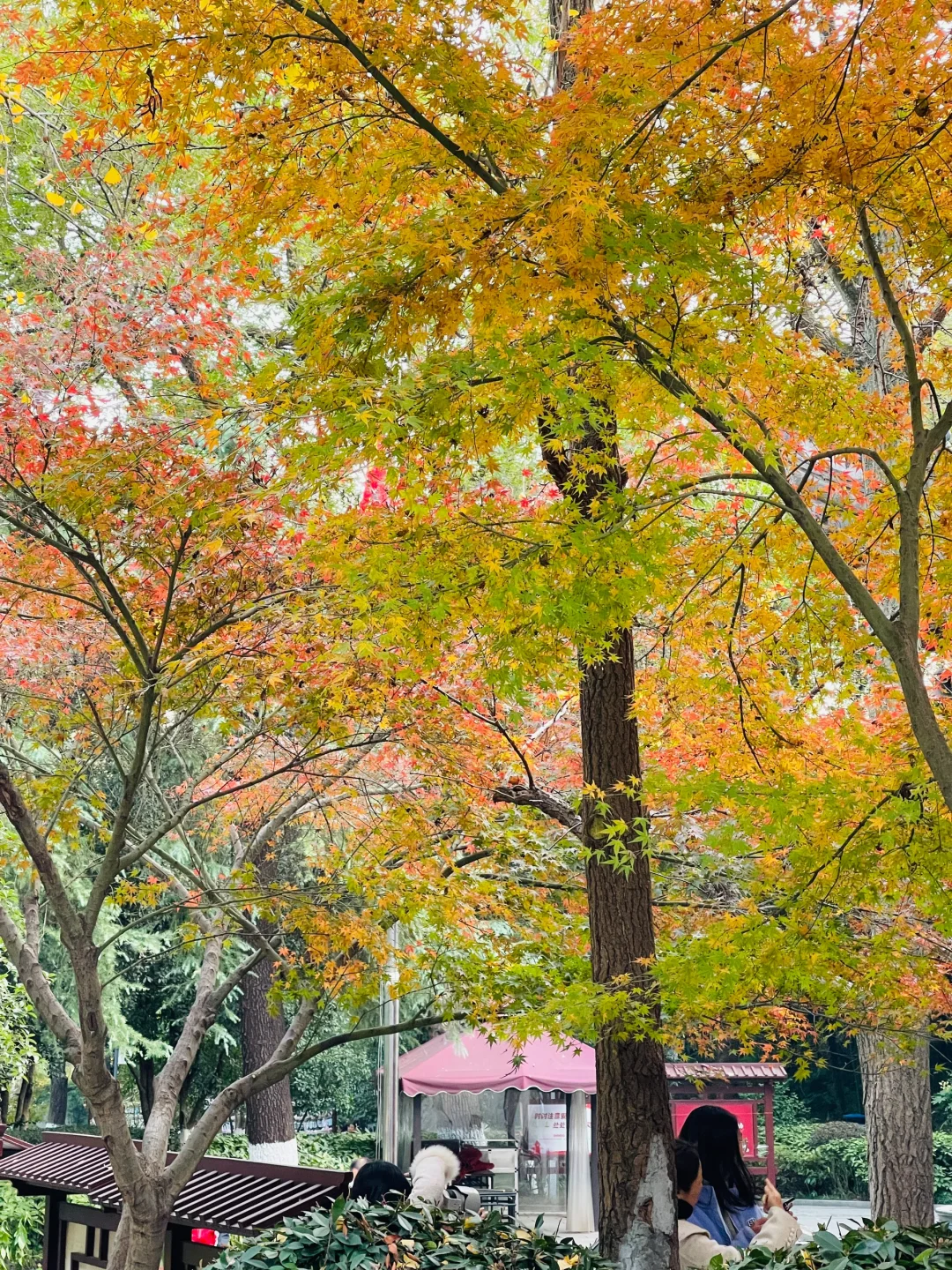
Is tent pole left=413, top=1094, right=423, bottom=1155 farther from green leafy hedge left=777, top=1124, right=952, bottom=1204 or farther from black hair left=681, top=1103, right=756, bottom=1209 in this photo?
black hair left=681, top=1103, right=756, bottom=1209

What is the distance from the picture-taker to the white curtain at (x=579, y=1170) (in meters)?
17.0

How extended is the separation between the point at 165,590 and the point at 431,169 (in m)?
2.82

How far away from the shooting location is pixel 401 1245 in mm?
5074

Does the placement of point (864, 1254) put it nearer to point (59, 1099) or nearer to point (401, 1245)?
point (401, 1245)

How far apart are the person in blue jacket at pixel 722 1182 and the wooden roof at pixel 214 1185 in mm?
2031

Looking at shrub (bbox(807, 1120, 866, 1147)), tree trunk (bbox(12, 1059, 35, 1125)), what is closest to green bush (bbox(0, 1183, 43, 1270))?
tree trunk (bbox(12, 1059, 35, 1125))

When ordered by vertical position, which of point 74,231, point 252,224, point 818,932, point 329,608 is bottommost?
point 818,932

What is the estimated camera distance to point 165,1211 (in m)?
6.71

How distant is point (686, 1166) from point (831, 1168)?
19490 millimetres

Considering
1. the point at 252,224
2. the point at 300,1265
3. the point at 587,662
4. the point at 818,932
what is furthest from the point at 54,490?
the point at 818,932

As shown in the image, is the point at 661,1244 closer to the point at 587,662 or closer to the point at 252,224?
the point at 587,662

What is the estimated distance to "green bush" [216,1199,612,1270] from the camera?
499cm

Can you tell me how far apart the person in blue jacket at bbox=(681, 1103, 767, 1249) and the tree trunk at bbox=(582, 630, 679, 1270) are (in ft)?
0.65

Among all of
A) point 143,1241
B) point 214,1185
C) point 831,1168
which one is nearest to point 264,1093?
point 214,1185
